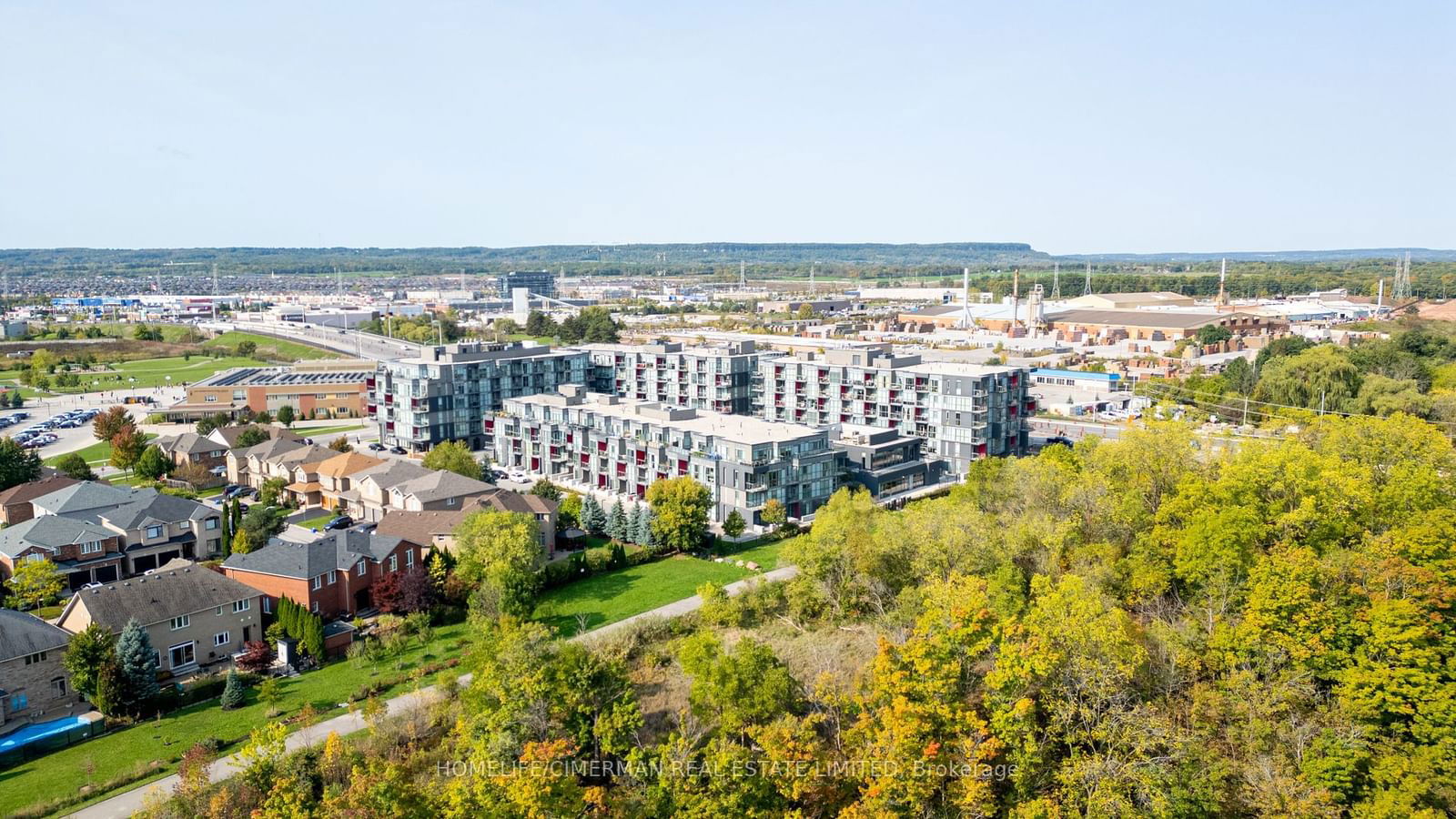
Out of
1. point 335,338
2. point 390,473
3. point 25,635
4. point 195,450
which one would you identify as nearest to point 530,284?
point 335,338

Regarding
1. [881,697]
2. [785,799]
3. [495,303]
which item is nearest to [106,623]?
[785,799]

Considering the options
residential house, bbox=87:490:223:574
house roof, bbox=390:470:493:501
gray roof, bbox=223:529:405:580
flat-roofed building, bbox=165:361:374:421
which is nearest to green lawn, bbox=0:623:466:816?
gray roof, bbox=223:529:405:580

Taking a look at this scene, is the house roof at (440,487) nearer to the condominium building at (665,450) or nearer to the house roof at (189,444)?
the condominium building at (665,450)

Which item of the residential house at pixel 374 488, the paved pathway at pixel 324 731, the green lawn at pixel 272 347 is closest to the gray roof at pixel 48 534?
the residential house at pixel 374 488

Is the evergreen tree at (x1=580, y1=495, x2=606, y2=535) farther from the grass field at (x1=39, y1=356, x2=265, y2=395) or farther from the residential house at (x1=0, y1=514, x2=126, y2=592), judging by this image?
the grass field at (x1=39, y1=356, x2=265, y2=395)

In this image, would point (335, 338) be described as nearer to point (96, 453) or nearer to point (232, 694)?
point (96, 453)

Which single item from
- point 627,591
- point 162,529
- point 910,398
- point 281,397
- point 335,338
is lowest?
point 627,591

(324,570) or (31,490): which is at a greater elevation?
(31,490)

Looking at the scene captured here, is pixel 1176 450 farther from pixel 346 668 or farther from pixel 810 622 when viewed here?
pixel 346 668
